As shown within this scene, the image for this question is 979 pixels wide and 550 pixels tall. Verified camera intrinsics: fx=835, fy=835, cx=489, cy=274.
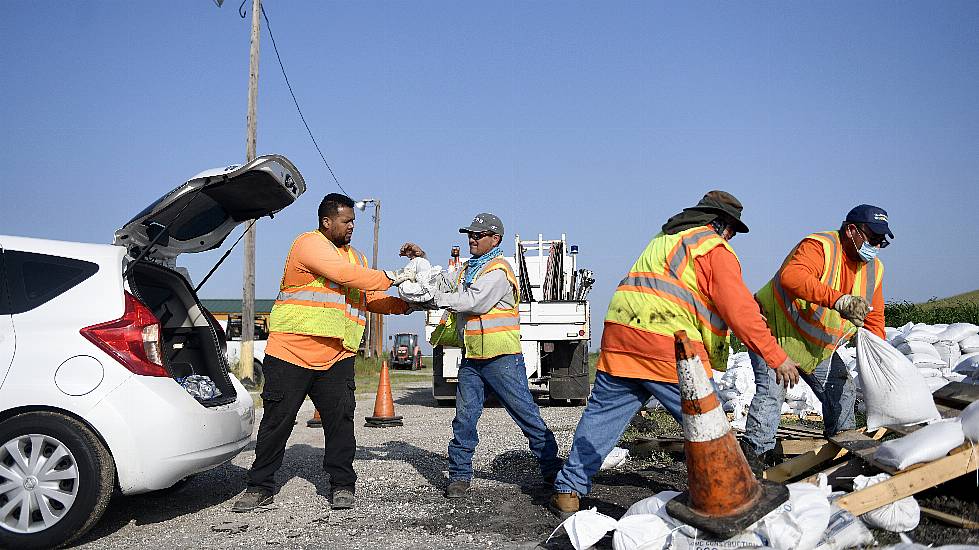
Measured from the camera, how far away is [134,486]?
176 inches

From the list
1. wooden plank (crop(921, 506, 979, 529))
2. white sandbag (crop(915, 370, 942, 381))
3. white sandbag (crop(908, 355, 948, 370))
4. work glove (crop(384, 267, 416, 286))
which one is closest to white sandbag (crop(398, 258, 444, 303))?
work glove (crop(384, 267, 416, 286))

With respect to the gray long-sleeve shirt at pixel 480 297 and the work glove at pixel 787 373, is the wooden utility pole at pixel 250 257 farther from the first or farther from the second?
the work glove at pixel 787 373

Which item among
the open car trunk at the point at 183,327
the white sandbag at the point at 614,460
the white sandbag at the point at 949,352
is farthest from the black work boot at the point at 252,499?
the white sandbag at the point at 949,352

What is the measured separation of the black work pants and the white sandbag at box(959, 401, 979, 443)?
3509 mm

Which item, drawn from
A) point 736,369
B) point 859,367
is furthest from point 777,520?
point 736,369

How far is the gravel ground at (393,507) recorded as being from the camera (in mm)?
4398

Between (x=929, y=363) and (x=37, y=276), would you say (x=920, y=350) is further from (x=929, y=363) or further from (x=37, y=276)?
(x=37, y=276)

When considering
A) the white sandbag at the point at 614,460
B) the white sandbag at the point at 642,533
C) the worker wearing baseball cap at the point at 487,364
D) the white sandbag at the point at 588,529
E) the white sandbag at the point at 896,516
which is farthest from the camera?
the white sandbag at the point at 614,460

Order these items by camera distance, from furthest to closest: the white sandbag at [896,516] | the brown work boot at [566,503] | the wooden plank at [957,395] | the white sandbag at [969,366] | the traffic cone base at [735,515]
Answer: the white sandbag at [969,366] → the wooden plank at [957,395] → the brown work boot at [566,503] → the white sandbag at [896,516] → the traffic cone base at [735,515]

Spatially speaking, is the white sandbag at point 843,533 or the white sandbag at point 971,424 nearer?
the white sandbag at point 843,533

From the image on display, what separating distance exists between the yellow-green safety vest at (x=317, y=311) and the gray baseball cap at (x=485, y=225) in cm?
94

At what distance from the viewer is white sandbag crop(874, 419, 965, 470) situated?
12.8ft

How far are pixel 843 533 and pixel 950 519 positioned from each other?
828 millimetres

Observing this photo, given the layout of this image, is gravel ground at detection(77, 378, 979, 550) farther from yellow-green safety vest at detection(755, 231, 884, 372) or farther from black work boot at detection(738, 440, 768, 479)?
yellow-green safety vest at detection(755, 231, 884, 372)
